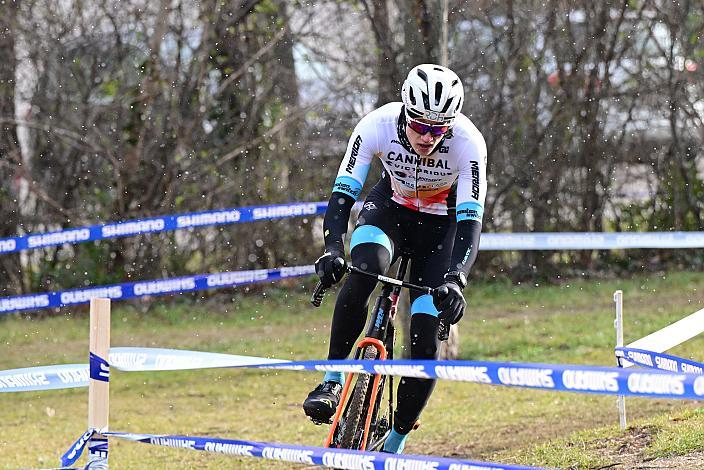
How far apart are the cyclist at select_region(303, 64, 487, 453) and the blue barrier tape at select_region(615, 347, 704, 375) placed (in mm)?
1174

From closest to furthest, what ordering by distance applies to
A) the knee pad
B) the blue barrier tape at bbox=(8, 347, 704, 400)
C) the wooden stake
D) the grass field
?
the blue barrier tape at bbox=(8, 347, 704, 400) < the wooden stake < the knee pad < the grass field

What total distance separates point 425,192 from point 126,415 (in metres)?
4.34

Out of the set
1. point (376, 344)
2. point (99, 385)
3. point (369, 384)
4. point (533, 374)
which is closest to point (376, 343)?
point (376, 344)

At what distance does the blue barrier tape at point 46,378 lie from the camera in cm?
499

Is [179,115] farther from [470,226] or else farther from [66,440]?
[470,226]

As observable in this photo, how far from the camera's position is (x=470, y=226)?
17.9 feet

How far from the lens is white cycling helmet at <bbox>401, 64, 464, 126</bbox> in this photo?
5262mm

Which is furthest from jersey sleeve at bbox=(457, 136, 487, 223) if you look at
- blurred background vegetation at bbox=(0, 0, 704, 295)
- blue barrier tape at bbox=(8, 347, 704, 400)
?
blurred background vegetation at bbox=(0, 0, 704, 295)

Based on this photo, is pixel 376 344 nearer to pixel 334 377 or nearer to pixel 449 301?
pixel 334 377

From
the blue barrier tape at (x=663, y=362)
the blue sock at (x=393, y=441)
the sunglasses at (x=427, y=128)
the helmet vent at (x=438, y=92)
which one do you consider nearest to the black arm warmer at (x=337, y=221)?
the sunglasses at (x=427, y=128)

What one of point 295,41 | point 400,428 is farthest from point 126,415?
point 295,41

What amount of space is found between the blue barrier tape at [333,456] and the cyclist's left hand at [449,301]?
95 cm

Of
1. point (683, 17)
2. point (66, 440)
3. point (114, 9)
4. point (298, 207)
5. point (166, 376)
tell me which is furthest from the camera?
point (683, 17)

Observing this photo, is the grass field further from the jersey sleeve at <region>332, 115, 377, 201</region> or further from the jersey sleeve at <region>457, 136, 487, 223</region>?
the jersey sleeve at <region>332, 115, 377, 201</region>
